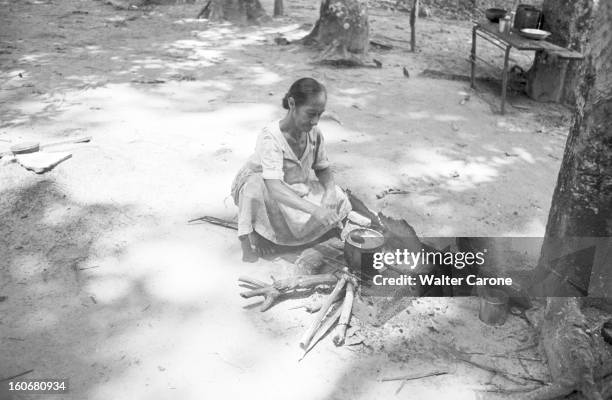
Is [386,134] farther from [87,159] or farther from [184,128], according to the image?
[87,159]

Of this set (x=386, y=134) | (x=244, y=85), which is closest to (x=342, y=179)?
(x=386, y=134)

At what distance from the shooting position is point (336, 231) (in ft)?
13.8

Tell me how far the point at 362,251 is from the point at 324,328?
64 centimetres

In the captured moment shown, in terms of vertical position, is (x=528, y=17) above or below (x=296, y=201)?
above

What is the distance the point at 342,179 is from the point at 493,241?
5.47 ft

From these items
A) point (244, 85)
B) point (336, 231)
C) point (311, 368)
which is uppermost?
point (244, 85)

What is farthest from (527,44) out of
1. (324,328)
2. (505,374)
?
(324,328)

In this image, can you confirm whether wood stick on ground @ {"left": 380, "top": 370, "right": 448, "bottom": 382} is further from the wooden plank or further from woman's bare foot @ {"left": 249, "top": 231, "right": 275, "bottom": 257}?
the wooden plank

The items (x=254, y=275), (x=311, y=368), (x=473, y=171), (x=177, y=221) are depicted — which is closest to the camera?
(x=311, y=368)

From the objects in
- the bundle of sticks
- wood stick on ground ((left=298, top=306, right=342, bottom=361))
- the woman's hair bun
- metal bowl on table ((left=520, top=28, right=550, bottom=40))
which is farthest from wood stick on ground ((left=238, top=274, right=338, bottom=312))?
metal bowl on table ((left=520, top=28, right=550, bottom=40))

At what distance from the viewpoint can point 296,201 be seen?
12.2 ft

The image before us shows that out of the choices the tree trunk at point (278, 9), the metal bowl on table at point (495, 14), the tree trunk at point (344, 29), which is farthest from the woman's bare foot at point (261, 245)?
the tree trunk at point (278, 9)

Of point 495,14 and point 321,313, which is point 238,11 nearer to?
point 495,14

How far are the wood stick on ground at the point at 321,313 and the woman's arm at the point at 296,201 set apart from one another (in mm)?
480
